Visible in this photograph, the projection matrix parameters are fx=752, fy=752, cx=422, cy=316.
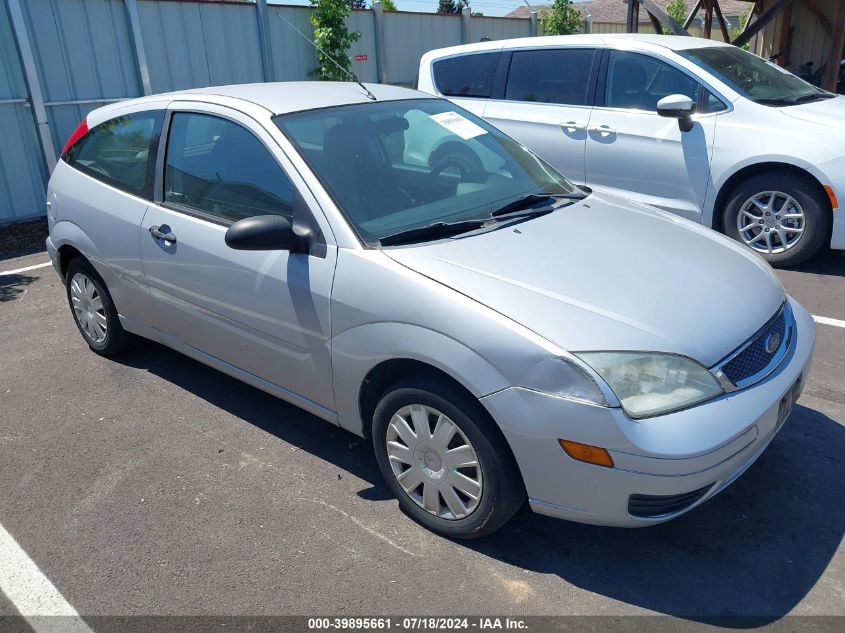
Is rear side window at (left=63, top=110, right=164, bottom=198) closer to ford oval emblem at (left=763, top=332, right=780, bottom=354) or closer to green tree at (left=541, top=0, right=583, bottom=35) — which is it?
ford oval emblem at (left=763, top=332, right=780, bottom=354)

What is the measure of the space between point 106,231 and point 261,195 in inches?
53.1

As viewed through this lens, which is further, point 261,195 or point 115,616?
point 261,195

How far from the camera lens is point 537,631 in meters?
2.55

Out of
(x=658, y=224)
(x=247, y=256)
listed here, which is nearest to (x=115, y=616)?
(x=247, y=256)

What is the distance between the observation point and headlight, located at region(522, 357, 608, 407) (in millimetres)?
2457

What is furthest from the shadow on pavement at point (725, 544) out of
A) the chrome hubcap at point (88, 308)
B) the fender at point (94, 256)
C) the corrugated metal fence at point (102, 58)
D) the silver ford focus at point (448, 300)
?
the corrugated metal fence at point (102, 58)

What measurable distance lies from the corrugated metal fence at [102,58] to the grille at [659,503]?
665cm

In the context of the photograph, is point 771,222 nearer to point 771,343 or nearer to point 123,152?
point 771,343

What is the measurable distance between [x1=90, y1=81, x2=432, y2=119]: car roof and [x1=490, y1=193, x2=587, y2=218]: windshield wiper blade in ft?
3.18

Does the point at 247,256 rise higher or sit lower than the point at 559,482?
higher

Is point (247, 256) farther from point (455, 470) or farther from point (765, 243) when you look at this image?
point (765, 243)

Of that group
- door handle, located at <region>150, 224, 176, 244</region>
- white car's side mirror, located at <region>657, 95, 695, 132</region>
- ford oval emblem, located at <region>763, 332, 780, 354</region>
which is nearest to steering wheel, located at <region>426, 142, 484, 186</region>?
door handle, located at <region>150, 224, 176, 244</region>

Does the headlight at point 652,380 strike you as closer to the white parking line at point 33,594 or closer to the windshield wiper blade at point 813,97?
the white parking line at point 33,594

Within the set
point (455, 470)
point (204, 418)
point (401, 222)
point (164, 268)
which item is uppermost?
point (401, 222)
